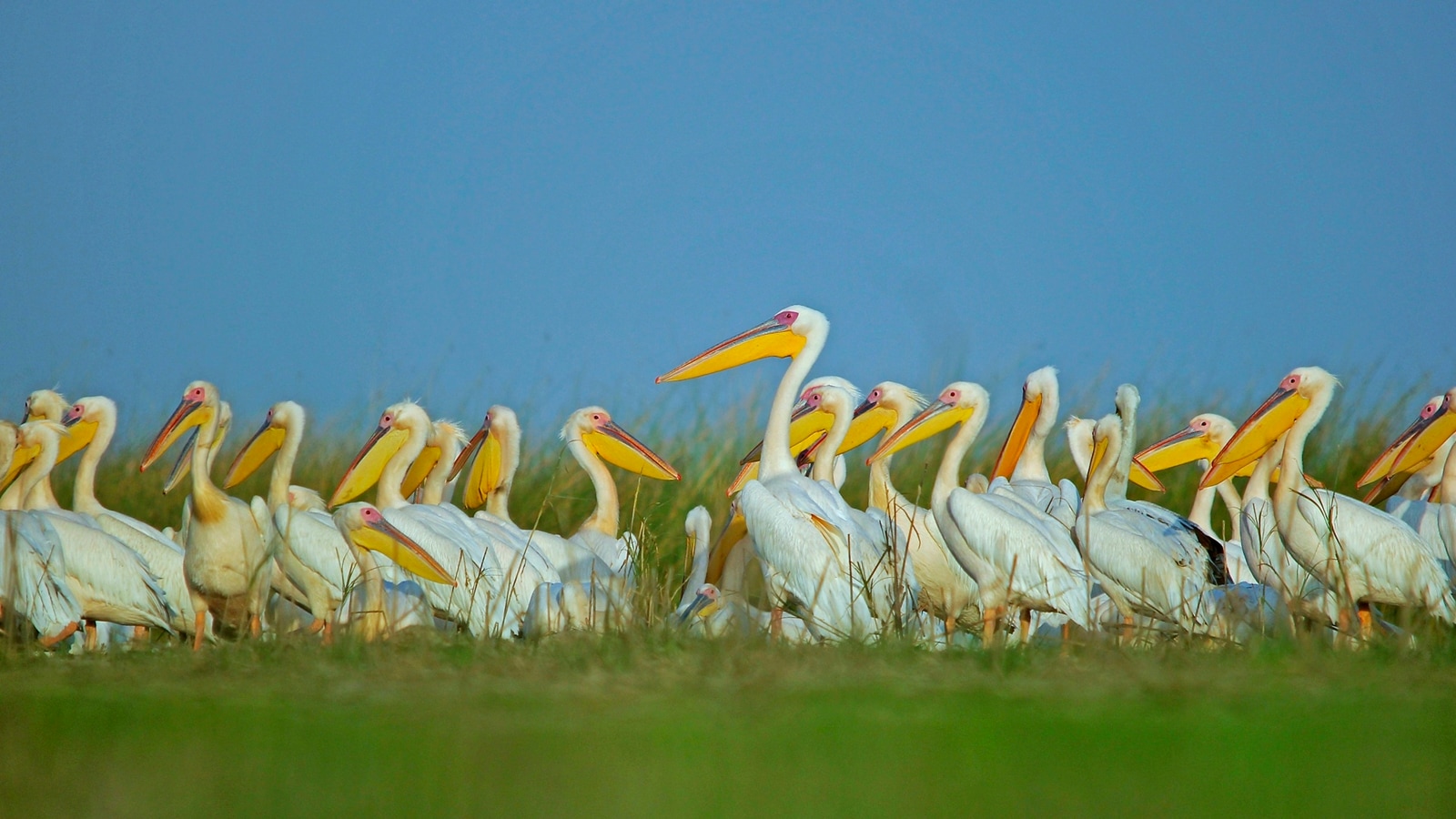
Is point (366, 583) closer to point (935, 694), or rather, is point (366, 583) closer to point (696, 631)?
point (696, 631)

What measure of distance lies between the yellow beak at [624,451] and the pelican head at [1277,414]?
2.91 metres

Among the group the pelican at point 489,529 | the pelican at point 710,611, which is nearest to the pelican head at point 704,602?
the pelican at point 710,611

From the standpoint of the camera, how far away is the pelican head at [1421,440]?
812cm

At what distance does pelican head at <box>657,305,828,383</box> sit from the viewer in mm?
7871

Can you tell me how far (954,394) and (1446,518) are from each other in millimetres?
2457

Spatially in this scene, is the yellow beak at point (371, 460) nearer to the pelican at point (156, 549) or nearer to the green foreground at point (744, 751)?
the pelican at point (156, 549)

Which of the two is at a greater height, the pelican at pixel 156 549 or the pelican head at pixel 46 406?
the pelican head at pixel 46 406

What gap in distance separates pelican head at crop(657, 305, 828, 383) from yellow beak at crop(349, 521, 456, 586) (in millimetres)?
2176

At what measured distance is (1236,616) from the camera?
4691 millimetres

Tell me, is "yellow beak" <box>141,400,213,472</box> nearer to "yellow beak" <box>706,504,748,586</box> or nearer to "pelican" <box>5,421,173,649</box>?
"pelican" <box>5,421,173,649</box>

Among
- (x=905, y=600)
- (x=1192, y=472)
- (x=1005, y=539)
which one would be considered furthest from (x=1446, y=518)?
(x=1192, y=472)

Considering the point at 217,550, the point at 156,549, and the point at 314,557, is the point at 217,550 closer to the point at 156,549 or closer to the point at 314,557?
the point at 314,557

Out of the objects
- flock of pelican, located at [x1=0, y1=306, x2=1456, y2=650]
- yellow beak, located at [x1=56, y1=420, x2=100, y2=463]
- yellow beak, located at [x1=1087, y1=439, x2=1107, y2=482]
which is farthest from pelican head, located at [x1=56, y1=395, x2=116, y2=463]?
yellow beak, located at [x1=1087, y1=439, x2=1107, y2=482]

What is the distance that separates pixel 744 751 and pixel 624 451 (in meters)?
5.66
